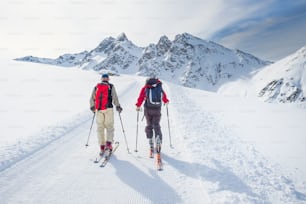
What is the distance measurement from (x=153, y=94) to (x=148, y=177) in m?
2.47

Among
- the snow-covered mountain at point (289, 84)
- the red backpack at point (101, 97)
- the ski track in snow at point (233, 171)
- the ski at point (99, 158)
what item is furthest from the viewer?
the snow-covered mountain at point (289, 84)

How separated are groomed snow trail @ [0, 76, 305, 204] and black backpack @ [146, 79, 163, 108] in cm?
171

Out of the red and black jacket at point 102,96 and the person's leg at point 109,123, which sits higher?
the red and black jacket at point 102,96

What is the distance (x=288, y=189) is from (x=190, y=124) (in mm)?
5544

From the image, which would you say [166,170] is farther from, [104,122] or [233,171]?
[104,122]

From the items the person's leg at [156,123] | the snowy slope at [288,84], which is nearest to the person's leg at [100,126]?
the person's leg at [156,123]

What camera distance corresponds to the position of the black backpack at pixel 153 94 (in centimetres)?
614

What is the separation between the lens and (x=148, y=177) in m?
4.99

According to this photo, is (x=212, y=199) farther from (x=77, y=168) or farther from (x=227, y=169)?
(x=77, y=168)

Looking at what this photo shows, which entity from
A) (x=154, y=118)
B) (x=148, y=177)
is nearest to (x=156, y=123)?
(x=154, y=118)

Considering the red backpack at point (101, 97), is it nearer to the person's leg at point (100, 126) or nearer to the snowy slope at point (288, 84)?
the person's leg at point (100, 126)

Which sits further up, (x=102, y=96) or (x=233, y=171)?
(x=102, y=96)

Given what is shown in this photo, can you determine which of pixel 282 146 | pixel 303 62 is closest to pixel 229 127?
pixel 282 146

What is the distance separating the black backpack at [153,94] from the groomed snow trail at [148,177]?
1714 millimetres
